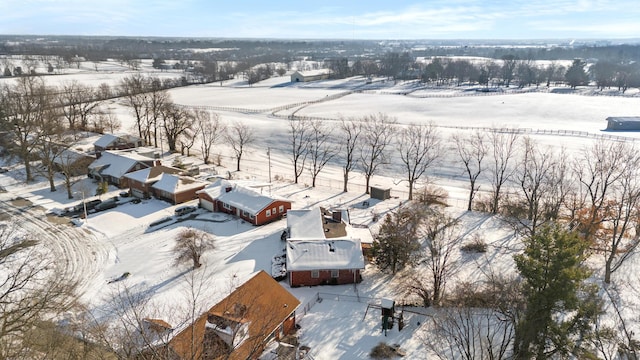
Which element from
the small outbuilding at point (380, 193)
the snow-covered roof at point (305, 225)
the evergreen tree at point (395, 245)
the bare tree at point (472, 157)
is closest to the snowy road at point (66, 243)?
the snow-covered roof at point (305, 225)

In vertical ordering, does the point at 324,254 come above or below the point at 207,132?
below

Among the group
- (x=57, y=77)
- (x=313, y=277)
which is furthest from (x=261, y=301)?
(x=57, y=77)

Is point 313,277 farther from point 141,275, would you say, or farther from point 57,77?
point 57,77

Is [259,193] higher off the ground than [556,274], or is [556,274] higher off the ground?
[556,274]

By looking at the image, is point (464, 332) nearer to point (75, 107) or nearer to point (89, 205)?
point (89, 205)

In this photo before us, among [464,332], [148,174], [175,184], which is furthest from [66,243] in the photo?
[464,332]

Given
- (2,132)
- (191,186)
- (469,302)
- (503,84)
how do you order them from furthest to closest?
(503,84), (2,132), (191,186), (469,302)
